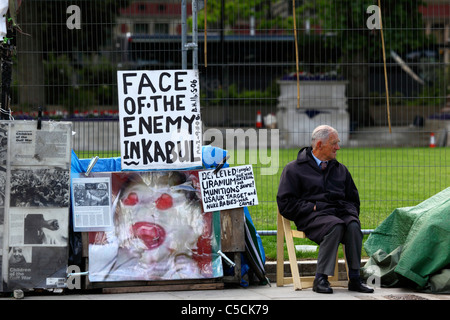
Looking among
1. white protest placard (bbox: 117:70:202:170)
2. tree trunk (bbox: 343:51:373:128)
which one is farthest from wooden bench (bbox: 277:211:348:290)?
tree trunk (bbox: 343:51:373:128)

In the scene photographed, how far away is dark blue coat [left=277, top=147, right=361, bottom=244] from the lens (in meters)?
6.51

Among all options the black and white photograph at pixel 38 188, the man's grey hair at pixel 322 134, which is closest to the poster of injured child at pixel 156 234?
the black and white photograph at pixel 38 188

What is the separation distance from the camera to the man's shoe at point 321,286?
6.33 metres

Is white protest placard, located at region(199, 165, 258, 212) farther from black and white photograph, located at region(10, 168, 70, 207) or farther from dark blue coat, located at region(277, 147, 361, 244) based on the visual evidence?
black and white photograph, located at region(10, 168, 70, 207)

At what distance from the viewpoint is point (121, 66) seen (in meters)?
8.79

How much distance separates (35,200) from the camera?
6305 millimetres

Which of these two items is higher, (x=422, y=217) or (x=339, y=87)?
(x=339, y=87)

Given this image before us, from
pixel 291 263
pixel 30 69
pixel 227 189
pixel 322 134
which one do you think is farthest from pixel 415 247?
pixel 30 69

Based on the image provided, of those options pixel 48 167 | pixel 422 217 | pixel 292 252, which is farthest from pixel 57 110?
pixel 422 217

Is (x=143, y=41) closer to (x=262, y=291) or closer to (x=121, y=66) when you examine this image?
(x=121, y=66)

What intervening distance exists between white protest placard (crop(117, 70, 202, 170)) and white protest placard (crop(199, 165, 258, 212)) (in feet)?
0.64

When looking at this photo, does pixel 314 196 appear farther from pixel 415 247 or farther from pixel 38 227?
pixel 38 227

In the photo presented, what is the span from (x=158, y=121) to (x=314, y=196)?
5.04 ft

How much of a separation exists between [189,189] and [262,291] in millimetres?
1097
